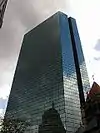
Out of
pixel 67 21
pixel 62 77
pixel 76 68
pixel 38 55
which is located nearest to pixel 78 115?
pixel 62 77

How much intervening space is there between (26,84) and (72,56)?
33749 millimetres

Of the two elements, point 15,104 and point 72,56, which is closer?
point 72,56

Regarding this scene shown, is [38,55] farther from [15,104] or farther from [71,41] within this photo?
[15,104]

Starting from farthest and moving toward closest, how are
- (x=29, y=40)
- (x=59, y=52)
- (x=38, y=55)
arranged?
(x=29, y=40)
(x=38, y=55)
(x=59, y=52)

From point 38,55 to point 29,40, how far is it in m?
25.2

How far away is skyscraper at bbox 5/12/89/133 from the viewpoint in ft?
396

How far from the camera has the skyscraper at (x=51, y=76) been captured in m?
121

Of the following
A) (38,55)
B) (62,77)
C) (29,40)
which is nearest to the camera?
(62,77)

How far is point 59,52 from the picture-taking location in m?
140

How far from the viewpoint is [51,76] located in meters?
136

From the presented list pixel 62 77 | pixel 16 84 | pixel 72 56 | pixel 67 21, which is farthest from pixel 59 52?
pixel 16 84

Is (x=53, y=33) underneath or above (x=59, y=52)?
above

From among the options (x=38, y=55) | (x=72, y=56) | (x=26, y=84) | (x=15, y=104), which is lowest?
(x=15, y=104)

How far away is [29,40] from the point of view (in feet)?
599
